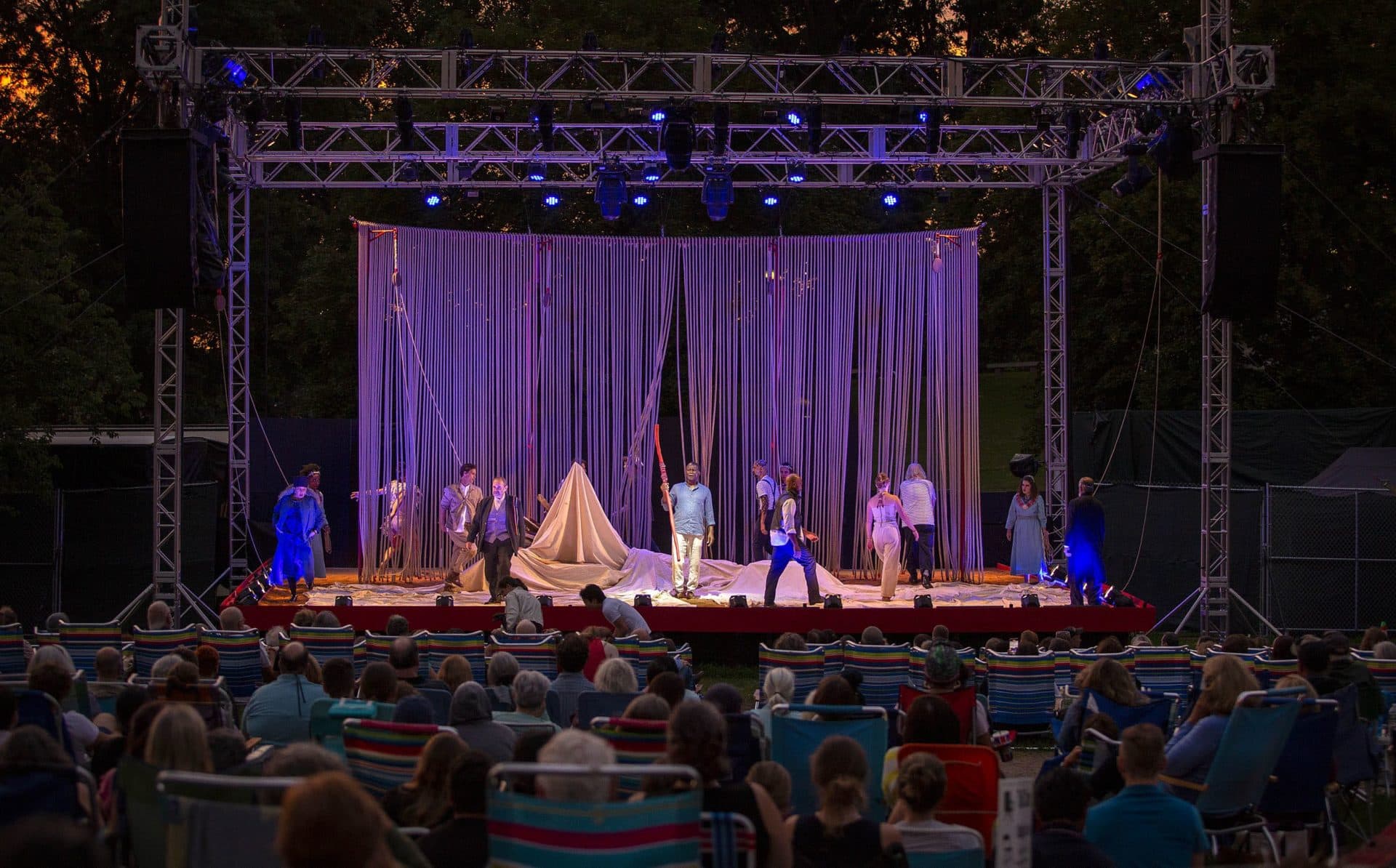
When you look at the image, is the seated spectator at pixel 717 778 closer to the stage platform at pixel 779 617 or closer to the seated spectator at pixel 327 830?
the seated spectator at pixel 327 830

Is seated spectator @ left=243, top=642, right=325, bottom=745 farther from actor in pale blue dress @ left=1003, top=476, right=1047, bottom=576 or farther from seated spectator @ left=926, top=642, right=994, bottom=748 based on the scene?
actor in pale blue dress @ left=1003, top=476, right=1047, bottom=576

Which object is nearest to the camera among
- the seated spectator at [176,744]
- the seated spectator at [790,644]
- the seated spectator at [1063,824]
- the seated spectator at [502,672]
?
the seated spectator at [1063,824]

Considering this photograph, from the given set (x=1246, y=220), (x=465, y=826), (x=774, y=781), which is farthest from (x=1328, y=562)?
(x=465, y=826)

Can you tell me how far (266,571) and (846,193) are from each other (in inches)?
540

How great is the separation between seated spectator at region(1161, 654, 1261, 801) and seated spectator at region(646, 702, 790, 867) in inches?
90.7

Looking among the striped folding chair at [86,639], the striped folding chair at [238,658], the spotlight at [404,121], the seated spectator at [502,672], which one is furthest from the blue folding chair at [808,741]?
the spotlight at [404,121]

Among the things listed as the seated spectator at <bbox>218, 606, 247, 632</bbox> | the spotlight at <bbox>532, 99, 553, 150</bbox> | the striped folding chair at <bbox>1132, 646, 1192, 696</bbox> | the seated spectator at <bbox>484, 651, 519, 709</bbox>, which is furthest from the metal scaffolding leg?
the seated spectator at <bbox>484, 651, 519, 709</bbox>

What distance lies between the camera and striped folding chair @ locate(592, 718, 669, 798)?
16.5 feet

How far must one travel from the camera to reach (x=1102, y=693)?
6.59 m

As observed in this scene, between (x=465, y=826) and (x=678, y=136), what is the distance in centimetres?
1075

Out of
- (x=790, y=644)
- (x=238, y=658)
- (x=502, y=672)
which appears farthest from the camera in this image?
(x=238, y=658)

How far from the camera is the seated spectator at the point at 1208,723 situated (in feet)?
19.6

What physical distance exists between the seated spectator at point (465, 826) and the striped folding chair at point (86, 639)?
6436 mm

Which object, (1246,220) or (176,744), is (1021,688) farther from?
(176,744)
